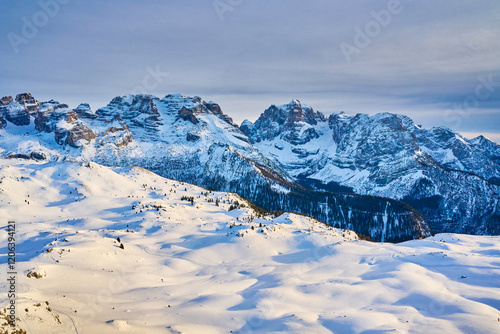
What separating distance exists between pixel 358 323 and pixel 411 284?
11215mm

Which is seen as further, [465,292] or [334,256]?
[334,256]

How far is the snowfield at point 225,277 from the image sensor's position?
22.8m

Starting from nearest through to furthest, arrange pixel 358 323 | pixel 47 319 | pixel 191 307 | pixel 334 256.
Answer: pixel 47 319
pixel 358 323
pixel 191 307
pixel 334 256

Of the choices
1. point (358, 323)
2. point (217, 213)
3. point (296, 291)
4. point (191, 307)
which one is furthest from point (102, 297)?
point (217, 213)

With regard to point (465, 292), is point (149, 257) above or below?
below

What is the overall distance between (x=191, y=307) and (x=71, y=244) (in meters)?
23.1

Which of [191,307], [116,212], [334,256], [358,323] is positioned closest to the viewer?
[358,323]

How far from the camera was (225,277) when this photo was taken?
116 feet

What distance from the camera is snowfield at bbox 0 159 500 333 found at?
2276 cm

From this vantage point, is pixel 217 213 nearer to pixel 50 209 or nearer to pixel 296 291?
pixel 50 209

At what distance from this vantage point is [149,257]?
135ft

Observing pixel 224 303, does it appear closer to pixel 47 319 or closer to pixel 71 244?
pixel 47 319

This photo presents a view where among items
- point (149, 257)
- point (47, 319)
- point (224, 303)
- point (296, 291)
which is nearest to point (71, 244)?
point (149, 257)

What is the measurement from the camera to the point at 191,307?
84.7 ft
